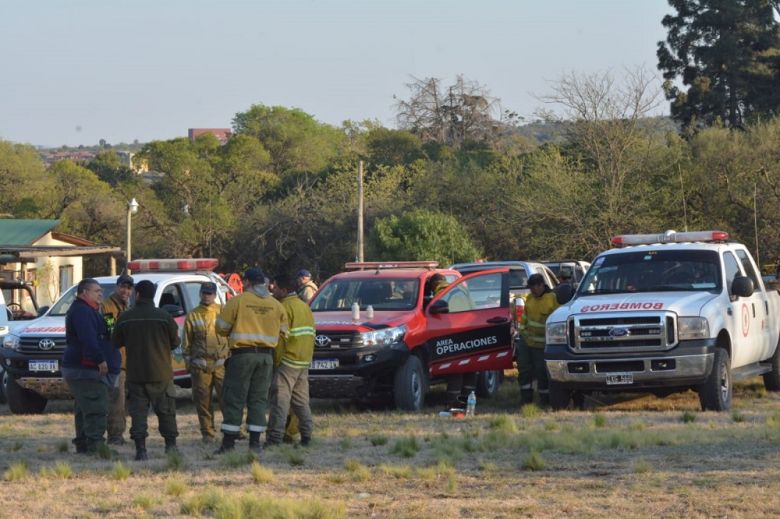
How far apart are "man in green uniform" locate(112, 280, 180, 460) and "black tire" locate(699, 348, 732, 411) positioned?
601 centimetres

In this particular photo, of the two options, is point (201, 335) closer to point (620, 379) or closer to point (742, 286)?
point (620, 379)

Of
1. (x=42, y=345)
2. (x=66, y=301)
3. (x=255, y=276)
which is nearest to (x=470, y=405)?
(x=255, y=276)

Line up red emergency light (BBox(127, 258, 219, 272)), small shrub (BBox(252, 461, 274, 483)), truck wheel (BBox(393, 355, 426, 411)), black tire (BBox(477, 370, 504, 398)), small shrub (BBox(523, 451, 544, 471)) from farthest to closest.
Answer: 1. red emergency light (BBox(127, 258, 219, 272))
2. black tire (BBox(477, 370, 504, 398))
3. truck wheel (BBox(393, 355, 426, 411))
4. small shrub (BBox(523, 451, 544, 471))
5. small shrub (BBox(252, 461, 274, 483))

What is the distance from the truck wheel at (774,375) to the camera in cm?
1723

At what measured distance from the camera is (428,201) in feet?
170

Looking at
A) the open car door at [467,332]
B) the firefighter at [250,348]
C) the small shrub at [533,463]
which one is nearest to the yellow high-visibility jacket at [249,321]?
the firefighter at [250,348]

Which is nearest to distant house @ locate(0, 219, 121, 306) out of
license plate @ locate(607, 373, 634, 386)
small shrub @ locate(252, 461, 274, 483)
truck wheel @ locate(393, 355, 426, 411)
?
truck wheel @ locate(393, 355, 426, 411)

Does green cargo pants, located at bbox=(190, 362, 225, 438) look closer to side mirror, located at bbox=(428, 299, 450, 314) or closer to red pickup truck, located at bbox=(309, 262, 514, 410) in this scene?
red pickup truck, located at bbox=(309, 262, 514, 410)

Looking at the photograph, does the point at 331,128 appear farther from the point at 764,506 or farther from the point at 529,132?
the point at 764,506

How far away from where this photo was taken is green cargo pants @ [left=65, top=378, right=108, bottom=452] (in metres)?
12.5

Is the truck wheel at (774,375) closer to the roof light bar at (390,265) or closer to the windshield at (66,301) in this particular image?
the roof light bar at (390,265)

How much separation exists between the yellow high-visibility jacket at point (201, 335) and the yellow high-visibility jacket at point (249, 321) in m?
1.63

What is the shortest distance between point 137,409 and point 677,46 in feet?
201

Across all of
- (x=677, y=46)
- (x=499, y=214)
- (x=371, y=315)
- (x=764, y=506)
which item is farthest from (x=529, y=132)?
(x=764, y=506)
